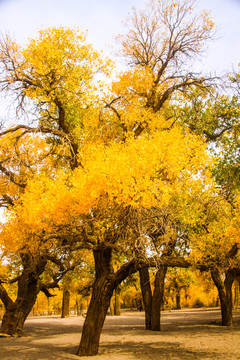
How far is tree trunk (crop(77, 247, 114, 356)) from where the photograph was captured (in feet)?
31.1

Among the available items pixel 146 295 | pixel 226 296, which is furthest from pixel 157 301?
pixel 226 296

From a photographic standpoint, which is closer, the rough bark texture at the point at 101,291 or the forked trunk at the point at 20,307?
the rough bark texture at the point at 101,291

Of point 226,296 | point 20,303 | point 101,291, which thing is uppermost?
point 101,291

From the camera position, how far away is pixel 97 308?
9.75 metres

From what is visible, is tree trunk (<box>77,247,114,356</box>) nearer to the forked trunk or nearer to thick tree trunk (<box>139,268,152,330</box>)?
the forked trunk

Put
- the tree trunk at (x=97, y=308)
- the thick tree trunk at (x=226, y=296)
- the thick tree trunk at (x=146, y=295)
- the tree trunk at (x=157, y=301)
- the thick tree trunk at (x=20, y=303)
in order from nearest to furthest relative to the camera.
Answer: the tree trunk at (x=97, y=308) → the thick tree trunk at (x=20, y=303) → the tree trunk at (x=157, y=301) → the thick tree trunk at (x=146, y=295) → the thick tree trunk at (x=226, y=296)

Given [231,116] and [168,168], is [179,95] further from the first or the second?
[168,168]

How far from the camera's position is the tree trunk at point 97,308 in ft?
31.1

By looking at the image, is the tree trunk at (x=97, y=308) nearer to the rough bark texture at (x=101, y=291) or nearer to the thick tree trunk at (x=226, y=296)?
the rough bark texture at (x=101, y=291)

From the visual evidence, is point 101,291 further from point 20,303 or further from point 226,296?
point 226,296

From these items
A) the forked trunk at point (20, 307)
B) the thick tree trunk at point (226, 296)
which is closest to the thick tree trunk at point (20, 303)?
the forked trunk at point (20, 307)

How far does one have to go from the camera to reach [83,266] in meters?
20.5

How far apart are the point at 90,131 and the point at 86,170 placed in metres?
2.85

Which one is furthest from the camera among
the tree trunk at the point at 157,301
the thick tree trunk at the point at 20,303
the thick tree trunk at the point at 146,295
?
the thick tree trunk at the point at 146,295
